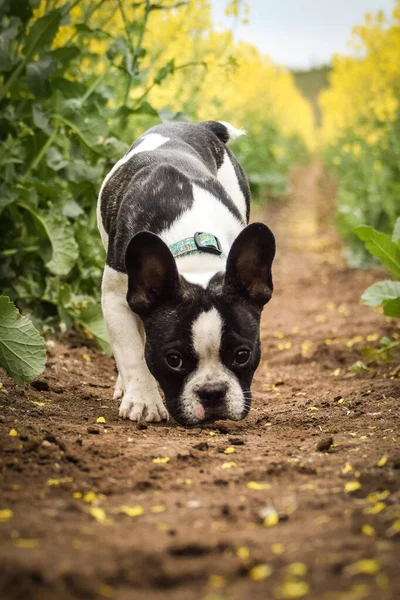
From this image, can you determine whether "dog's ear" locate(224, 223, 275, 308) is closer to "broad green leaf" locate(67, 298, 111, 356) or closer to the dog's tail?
the dog's tail

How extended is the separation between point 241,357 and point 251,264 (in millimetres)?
461

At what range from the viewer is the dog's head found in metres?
3.65

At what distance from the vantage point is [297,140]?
44500 mm

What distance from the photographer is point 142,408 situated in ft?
13.7

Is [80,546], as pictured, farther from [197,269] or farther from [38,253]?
[38,253]

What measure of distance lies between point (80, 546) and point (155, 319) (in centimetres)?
184

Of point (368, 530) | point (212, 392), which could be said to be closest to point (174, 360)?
point (212, 392)

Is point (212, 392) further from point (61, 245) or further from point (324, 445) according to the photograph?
point (61, 245)

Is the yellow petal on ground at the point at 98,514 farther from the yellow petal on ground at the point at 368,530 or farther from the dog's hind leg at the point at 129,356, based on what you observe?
the dog's hind leg at the point at 129,356

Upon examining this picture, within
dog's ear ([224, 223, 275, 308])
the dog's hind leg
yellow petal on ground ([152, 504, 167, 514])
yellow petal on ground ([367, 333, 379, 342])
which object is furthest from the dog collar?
yellow petal on ground ([367, 333, 379, 342])

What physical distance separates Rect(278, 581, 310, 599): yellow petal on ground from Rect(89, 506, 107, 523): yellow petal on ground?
0.73m

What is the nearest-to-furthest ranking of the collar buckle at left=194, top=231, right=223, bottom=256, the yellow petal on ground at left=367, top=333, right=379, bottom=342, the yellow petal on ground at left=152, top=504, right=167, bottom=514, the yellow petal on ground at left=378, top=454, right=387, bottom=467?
the yellow petal on ground at left=152, top=504, right=167, bottom=514 → the yellow petal on ground at left=378, top=454, right=387, bottom=467 → the collar buckle at left=194, top=231, right=223, bottom=256 → the yellow petal on ground at left=367, top=333, right=379, bottom=342

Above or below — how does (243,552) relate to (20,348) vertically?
above

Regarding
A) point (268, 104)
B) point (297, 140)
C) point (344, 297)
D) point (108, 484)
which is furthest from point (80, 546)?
point (297, 140)
